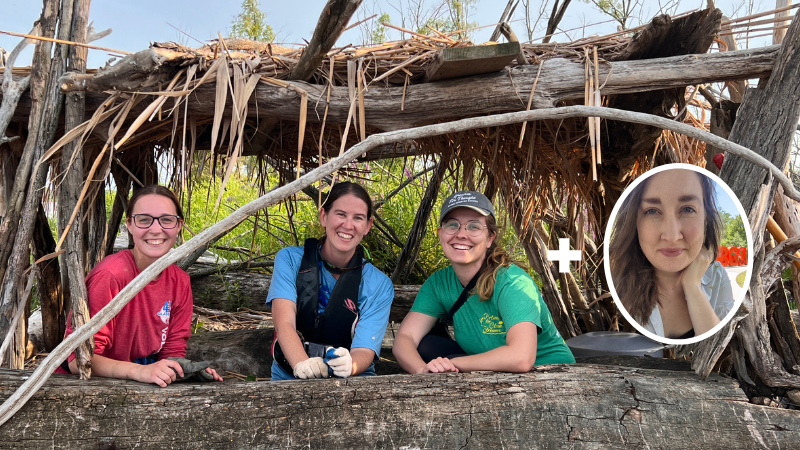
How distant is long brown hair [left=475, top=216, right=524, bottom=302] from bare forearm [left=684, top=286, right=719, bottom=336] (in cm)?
85

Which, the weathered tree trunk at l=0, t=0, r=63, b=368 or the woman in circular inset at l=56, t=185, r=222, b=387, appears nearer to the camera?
the woman in circular inset at l=56, t=185, r=222, b=387

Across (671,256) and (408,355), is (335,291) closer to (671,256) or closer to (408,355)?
(408,355)

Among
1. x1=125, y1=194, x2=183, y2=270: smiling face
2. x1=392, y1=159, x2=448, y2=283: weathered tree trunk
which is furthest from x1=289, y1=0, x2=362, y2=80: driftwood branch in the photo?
x1=392, y1=159, x2=448, y2=283: weathered tree trunk

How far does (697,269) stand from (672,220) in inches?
8.1

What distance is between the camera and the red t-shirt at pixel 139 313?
2250 millimetres

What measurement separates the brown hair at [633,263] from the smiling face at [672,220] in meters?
0.02

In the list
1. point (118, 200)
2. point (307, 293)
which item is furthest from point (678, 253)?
point (118, 200)

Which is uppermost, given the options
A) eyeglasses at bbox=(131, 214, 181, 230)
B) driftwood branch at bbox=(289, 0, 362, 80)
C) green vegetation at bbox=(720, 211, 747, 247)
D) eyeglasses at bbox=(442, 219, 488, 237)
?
driftwood branch at bbox=(289, 0, 362, 80)

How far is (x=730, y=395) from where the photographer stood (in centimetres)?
220

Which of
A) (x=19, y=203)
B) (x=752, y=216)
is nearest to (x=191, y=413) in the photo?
(x=19, y=203)

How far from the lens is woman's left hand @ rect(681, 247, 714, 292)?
186 cm

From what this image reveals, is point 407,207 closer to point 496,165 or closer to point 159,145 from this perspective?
point 496,165

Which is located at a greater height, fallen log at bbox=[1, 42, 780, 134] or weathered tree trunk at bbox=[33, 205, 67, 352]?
fallen log at bbox=[1, 42, 780, 134]

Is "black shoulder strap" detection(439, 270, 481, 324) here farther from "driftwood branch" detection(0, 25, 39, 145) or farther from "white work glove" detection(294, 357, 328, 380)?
"driftwood branch" detection(0, 25, 39, 145)
